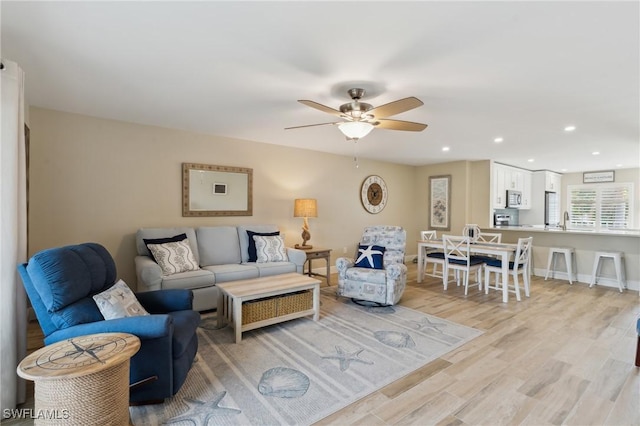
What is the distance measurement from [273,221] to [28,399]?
3559mm

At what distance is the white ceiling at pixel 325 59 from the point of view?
5.68 ft

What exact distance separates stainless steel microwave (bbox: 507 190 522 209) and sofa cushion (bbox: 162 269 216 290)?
6801 millimetres

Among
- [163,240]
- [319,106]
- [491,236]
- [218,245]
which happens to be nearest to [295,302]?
[218,245]

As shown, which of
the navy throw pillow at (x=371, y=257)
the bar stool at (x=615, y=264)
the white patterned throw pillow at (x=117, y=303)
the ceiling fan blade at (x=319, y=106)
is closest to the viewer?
the white patterned throw pillow at (x=117, y=303)

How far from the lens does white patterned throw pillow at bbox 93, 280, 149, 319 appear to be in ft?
6.54

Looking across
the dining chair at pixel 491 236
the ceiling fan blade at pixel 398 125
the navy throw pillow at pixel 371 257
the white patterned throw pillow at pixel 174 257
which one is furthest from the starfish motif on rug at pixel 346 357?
the dining chair at pixel 491 236

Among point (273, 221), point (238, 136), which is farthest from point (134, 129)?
point (273, 221)

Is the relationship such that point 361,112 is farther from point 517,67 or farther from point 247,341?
point 247,341

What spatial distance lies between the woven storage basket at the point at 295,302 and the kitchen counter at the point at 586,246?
4.63 m

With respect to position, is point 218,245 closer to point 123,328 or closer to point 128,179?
point 128,179

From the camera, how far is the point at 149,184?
4.07 metres

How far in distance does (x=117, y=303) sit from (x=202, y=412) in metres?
0.91

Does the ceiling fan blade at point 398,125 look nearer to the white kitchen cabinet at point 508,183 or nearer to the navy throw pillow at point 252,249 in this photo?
the navy throw pillow at point 252,249

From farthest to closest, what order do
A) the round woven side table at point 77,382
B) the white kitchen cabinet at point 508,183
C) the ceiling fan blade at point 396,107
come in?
1. the white kitchen cabinet at point 508,183
2. the ceiling fan blade at point 396,107
3. the round woven side table at point 77,382
